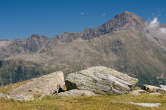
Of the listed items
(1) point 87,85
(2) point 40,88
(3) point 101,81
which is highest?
(3) point 101,81

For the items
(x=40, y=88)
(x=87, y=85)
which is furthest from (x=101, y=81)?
(x=40, y=88)

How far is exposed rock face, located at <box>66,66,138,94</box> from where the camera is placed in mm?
39375

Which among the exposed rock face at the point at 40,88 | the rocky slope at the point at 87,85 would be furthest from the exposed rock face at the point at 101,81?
the exposed rock face at the point at 40,88

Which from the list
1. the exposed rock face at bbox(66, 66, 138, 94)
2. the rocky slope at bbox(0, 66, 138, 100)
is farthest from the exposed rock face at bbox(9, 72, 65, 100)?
the exposed rock face at bbox(66, 66, 138, 94)

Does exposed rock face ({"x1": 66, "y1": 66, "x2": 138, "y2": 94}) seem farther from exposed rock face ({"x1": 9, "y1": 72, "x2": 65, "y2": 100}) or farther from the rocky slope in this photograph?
exposed rock face ({"x1": 9, "y1": 72, "x2": 65, "y2": 100})

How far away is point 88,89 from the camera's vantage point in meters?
41.0

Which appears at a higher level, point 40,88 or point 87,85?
point 87,85

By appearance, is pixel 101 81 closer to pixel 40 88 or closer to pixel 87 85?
pixel 87 85

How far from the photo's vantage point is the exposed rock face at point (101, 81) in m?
39.4

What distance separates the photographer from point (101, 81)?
41.1 meters

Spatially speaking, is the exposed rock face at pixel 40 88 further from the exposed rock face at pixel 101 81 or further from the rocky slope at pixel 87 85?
the exposed rock face at pixel 101 81

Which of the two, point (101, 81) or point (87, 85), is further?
point (87, 85)

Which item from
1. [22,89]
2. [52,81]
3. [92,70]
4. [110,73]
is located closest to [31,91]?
[22,89]

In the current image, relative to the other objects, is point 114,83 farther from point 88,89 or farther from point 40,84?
point 40,84
